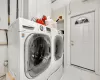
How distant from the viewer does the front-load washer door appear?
89cm

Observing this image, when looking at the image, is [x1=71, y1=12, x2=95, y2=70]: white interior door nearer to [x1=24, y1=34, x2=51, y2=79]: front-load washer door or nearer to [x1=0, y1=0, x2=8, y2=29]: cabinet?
[x1=24, y1=34, x2=51, y2=79]: front-load washer door

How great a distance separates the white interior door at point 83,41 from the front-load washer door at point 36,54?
93 centimetres

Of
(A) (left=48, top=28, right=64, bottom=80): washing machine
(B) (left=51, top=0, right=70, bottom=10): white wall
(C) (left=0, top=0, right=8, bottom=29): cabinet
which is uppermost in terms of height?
(B) (left=51, top=0, right=70, bottom=10): white wall

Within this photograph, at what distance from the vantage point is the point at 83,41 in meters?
1.80

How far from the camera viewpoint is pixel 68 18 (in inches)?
81.9

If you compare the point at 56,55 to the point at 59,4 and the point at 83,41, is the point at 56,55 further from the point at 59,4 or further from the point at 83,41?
the point at 59,4

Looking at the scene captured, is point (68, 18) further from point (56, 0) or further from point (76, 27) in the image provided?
point (56, 0)

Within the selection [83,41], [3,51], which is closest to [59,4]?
[83,41]

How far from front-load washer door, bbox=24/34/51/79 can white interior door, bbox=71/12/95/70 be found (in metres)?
0.93

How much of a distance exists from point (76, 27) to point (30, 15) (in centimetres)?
113

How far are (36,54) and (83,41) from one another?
3.93 feet

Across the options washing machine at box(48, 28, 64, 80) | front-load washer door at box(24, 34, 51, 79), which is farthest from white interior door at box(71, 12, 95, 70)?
front-load washer door at box(24, 34, 51, 79)

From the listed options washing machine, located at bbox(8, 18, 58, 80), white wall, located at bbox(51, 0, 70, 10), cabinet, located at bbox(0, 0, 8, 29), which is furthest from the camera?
white wall, located at bbox(51, 0, 70, 10)

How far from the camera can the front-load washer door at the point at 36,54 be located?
2.91 feet
